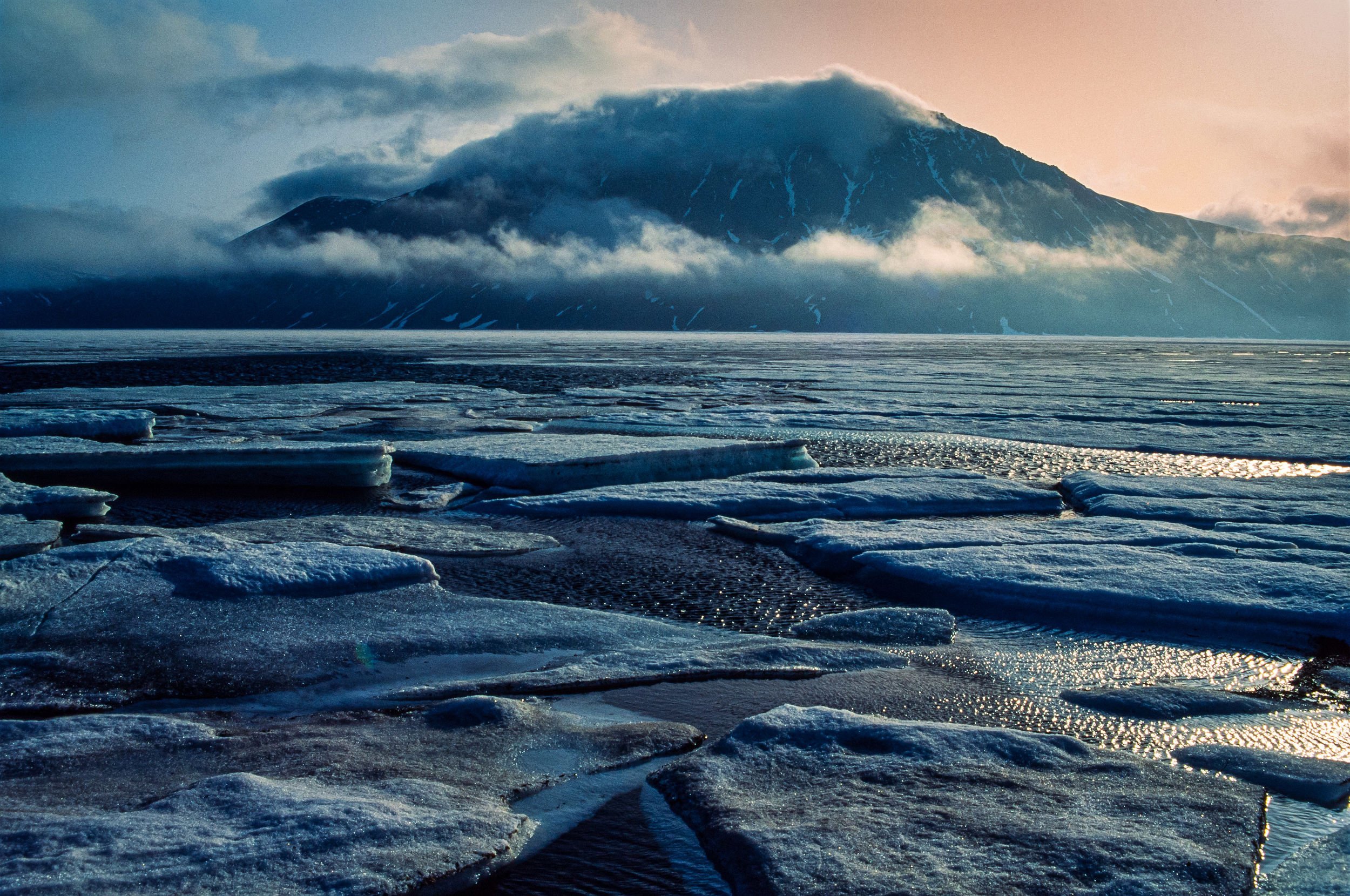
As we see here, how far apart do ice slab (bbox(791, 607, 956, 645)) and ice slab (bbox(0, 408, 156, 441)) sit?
35.3 ft

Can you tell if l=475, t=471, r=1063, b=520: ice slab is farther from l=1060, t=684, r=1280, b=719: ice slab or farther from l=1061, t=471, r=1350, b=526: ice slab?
l=1060, t=684, r=1280, b=719: ice slab

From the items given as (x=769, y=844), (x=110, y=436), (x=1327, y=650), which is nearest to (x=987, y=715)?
(x=769, y=844)

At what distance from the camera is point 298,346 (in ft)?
198

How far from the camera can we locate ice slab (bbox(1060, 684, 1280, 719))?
4.07m

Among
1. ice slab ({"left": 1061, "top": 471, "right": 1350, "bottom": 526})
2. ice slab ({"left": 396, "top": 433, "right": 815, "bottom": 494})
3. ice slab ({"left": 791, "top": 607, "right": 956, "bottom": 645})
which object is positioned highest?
ice slab ({"left": 396, "top": 433, "right": 815, "bottom": 494})

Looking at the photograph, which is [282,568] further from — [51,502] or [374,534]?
[51,502]

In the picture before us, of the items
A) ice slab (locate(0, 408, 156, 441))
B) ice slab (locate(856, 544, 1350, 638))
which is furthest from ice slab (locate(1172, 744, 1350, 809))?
ice slab (locate(0, 408, 156, 441))

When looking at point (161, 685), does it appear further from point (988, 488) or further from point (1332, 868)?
point (988, 488)

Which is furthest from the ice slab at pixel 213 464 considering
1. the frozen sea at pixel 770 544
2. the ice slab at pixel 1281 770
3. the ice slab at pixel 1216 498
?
the ice slab at pixel 1281 770

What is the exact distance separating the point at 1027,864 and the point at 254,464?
29.5ft

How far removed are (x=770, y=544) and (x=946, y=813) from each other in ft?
13.9

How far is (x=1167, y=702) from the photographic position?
13.6 feet

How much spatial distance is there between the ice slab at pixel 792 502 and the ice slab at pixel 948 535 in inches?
15.2

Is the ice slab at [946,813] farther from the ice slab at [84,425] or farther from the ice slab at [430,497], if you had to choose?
the ice slab at [84,425]
